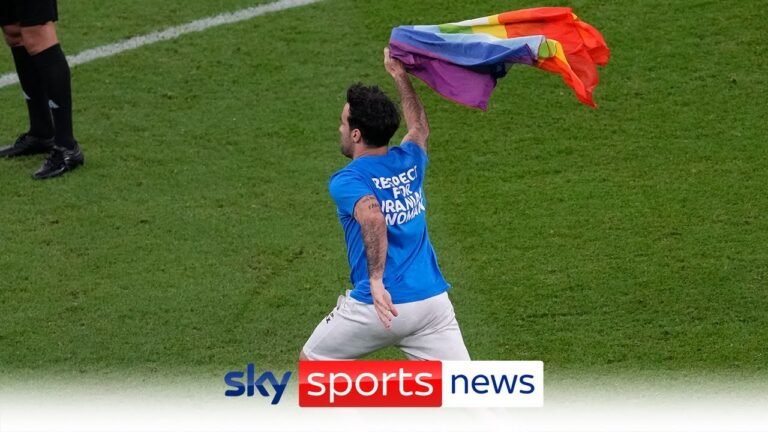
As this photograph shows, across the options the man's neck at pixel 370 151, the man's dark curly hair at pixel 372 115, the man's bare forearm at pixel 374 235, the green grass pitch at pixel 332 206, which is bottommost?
the green grass pitch at pixel 332 206

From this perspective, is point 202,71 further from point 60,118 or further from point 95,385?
point 95,385

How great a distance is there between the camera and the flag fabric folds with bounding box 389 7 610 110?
19.6ft

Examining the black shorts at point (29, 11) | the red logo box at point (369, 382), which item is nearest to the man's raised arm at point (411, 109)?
the red logo box at point (369, 382)

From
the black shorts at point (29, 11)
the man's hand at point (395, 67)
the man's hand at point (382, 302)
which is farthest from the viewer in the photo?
the black shorts at point (29, 11)

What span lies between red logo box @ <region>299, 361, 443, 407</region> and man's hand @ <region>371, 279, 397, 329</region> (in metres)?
0.46

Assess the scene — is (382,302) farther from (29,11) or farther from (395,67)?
(29,11)

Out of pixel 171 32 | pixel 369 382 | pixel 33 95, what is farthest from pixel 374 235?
pixel 171 32

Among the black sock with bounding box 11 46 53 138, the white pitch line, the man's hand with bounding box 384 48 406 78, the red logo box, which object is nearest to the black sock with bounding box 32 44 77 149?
the black sock with bounding box 11 46 53 138

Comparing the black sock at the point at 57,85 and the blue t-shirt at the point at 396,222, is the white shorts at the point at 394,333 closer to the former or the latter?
the blue t-shirt at the point at 396,222

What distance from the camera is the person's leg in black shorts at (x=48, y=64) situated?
332 inches

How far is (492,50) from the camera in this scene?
19.7ft

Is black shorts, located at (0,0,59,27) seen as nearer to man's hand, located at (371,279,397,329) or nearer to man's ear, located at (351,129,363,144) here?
man's ear, located at (351,129,363,144)

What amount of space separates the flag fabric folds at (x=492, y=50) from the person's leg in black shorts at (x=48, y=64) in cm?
311

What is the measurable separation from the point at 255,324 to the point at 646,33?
4145 millimetres
